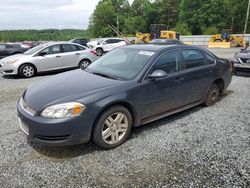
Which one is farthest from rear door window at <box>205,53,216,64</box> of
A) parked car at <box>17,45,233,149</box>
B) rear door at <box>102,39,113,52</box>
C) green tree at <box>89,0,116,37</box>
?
green tree at <box>89,0,116,37</box>

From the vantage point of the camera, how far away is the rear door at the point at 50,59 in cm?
893

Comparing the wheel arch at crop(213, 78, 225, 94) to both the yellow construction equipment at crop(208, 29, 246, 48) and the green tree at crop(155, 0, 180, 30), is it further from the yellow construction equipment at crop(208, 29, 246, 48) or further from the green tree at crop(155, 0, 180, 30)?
the green tree at crop(155, 0, 180, 30)

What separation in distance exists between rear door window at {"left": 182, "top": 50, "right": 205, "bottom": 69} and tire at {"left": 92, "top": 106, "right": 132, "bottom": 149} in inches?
68.3

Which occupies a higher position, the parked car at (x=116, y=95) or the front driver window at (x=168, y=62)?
the front driver window at (x=168, y=62)

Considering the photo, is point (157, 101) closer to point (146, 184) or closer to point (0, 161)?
point (146, 184)

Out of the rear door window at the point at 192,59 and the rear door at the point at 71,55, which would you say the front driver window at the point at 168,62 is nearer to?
the rear door window at the point at 192,59

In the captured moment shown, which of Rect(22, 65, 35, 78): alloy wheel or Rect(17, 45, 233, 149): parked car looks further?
Rect(22, 65, 35, 78): alloy wheel

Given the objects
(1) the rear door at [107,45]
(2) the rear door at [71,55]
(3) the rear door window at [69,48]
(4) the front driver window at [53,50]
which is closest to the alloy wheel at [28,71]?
(4) the front driver window at [53,50]

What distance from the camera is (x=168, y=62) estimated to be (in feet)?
13.2

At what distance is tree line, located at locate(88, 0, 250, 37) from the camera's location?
173ft

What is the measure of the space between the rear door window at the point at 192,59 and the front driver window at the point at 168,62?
0.73 feet

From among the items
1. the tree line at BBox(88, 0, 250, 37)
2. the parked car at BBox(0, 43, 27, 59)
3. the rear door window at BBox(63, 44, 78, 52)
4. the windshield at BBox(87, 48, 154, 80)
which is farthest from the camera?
the tree line at BBox(88, 0, 250, 37)

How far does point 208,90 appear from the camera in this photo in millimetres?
4863

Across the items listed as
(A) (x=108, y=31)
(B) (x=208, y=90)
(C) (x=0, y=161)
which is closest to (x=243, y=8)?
(A) (x=108, y=31)
